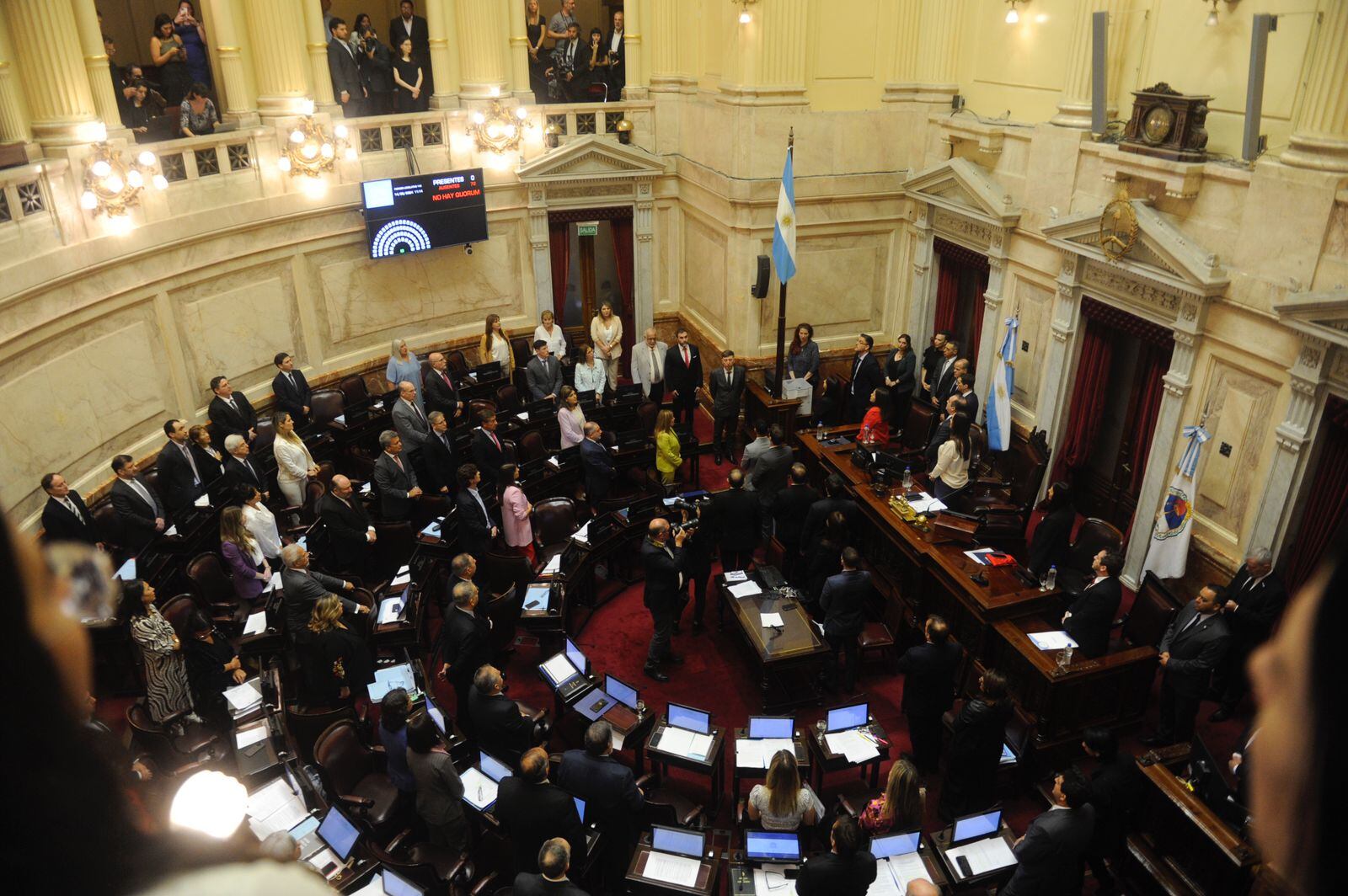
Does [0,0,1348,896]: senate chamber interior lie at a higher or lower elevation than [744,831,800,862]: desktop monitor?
higher

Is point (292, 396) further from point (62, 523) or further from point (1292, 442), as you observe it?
point (1292, 442)

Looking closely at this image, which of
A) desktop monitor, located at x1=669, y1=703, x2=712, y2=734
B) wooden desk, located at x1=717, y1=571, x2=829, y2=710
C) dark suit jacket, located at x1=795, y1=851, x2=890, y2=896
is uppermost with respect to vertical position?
dark suit jacket, located at x1=795, y1=851, x2=890, y2=896

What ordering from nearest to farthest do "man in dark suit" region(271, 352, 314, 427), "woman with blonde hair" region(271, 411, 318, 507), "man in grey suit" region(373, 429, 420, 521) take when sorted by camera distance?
1. "man in grey suit" region(373, 429, 420, 521)
2. "woman with blonde hair" region(271, 411, 318, 507)
3. "man in dark suit" region(271, 352, 314, 427)

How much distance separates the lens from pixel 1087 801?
18.9ft

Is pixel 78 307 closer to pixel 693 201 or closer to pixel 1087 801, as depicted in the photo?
pixel 693 201

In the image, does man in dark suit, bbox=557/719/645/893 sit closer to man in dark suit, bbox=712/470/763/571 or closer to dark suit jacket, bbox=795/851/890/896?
dark suit jacket, bbox=795/851/890/896

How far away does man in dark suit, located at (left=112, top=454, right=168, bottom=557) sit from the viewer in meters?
8.81

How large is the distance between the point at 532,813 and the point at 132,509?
5.67m

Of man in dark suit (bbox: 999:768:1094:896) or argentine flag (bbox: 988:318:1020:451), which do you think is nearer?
man in dark suit (bbox: 999:768:1094:896)

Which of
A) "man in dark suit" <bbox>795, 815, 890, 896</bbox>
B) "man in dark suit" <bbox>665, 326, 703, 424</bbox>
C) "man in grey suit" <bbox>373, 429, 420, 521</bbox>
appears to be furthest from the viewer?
"man in dark suit" <bbox>665, 326, 703, 424</bbox>

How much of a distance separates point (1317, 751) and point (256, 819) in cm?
645

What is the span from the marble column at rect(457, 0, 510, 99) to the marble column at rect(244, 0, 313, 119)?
2567mm

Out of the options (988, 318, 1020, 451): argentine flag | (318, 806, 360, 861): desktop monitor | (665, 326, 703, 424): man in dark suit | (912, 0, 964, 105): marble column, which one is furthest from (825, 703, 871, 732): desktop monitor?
(912, 0, 964, 105): marble column

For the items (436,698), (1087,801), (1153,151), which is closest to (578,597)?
(436,698)
